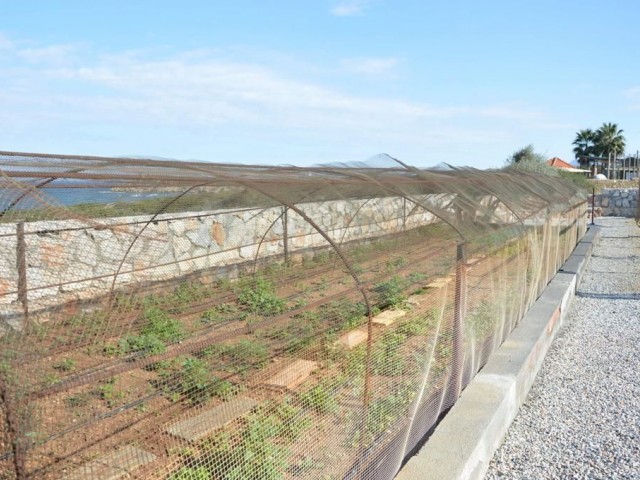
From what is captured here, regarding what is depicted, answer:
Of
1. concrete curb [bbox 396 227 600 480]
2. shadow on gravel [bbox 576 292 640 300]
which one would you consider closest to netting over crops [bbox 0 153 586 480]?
concrete curb [bbox 396 227 600 480]

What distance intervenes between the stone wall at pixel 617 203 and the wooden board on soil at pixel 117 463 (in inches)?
1027

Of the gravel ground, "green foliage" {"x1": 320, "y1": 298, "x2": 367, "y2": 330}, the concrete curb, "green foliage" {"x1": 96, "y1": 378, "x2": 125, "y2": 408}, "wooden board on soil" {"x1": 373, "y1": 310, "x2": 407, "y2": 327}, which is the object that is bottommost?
the gravel ground

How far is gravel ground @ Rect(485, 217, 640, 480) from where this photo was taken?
3.70 m

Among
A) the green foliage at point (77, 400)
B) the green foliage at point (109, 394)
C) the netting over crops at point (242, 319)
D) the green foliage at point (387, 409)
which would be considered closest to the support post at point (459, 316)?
the netting over crops at point (242, 319)

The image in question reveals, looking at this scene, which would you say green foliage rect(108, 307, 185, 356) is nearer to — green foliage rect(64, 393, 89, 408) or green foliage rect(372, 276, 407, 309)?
green foliage rect(64, 393, 89, 408)

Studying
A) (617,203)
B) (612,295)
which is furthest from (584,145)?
(612,295)

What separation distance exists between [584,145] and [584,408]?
62.8 meters

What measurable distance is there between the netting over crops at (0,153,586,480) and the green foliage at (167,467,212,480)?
0.06ft

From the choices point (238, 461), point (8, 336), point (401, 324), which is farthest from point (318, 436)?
point (8, 336)

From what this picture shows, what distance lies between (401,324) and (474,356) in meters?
1.34

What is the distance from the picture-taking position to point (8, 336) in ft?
8.27

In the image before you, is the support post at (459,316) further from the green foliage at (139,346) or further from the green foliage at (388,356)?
the green foliage at (139,346)

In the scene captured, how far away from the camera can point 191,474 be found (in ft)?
9.08

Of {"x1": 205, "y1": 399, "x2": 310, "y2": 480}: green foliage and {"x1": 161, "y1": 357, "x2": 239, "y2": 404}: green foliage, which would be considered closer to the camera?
{"x1": 205, "y1": 399, "x2": 310, "y2": 480}: green foliage
